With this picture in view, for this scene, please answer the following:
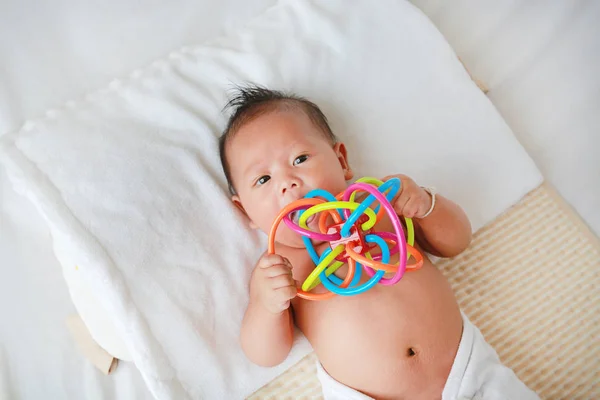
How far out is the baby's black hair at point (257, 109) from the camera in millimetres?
1272

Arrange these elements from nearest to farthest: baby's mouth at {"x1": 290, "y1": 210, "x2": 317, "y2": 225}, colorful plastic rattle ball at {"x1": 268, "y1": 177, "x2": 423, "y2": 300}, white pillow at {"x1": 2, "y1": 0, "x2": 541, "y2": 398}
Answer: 1. colorful plastic rattle ball at {"x1": 268, "y1": 177, "x2": 423, "y2": 300}
2. baby's mouth at {"x1": 290, "y1": 210, "x2": 317, "y2": 225}
3. white pillow at {"x1": 2, "y1": 0, "x2": 541, "y2": 398}

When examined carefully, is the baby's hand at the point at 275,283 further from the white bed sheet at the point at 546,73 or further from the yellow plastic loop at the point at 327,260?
the white bed sheet at the point at 546,73

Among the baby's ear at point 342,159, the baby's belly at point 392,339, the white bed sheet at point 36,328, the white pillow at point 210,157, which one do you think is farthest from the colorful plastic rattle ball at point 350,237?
the white bed sheet at point 36,328

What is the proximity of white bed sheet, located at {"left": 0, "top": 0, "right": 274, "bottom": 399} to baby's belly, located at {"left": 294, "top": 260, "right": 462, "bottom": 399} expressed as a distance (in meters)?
0.55

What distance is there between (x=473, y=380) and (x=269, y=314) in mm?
476

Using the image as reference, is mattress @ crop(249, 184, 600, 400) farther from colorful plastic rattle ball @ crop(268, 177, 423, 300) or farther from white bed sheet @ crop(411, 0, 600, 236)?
colorful plastic rattle ball @ crop(268, 177, 423, 300)

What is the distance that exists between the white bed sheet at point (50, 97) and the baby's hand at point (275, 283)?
20.1 inches

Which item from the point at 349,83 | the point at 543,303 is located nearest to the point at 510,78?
the point at 349,83

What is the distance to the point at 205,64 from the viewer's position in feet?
4.84

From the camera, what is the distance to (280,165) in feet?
3.86

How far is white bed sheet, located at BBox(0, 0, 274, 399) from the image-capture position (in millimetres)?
1337

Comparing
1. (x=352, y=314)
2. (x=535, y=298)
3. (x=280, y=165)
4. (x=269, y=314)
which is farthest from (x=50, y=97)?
(x=535, y=298)

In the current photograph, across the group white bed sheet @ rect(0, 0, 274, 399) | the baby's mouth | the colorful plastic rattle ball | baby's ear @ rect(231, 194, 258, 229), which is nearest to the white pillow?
baby's ear @ rect(231, 194, 258, 229)

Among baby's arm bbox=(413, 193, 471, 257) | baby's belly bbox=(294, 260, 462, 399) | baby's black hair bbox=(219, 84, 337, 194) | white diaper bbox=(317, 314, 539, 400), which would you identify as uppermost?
baby's black hair bbox=(219, 84, 337, 194)
